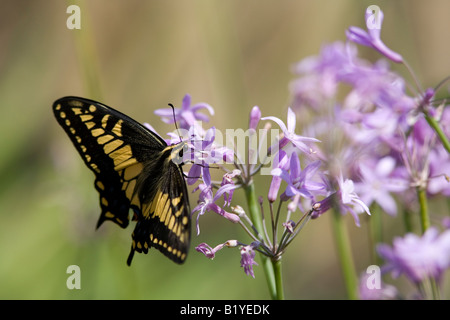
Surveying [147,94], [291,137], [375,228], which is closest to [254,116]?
[291,137]

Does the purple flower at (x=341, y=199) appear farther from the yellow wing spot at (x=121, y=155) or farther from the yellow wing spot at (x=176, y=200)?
the yellow wing spot at (x=121, y=155)

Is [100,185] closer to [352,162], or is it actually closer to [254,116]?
[254,116]

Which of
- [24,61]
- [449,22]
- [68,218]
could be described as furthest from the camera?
[449,22]

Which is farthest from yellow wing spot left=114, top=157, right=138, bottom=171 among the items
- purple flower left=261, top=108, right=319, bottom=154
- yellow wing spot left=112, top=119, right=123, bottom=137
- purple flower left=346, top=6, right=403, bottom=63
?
purple flower left=346, top=6, right=403, bottom=63

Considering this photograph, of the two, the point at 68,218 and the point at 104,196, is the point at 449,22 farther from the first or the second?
the point at 104,196

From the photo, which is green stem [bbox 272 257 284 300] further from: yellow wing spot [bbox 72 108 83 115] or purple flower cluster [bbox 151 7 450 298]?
yellow wing spot [bbox 72 108 83 115]

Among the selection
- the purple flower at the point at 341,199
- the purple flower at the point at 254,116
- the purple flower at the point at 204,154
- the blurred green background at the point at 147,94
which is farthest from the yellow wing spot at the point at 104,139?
the purple flower at the point at 341,199

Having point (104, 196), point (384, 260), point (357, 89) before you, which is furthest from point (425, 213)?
point (104, 196)
